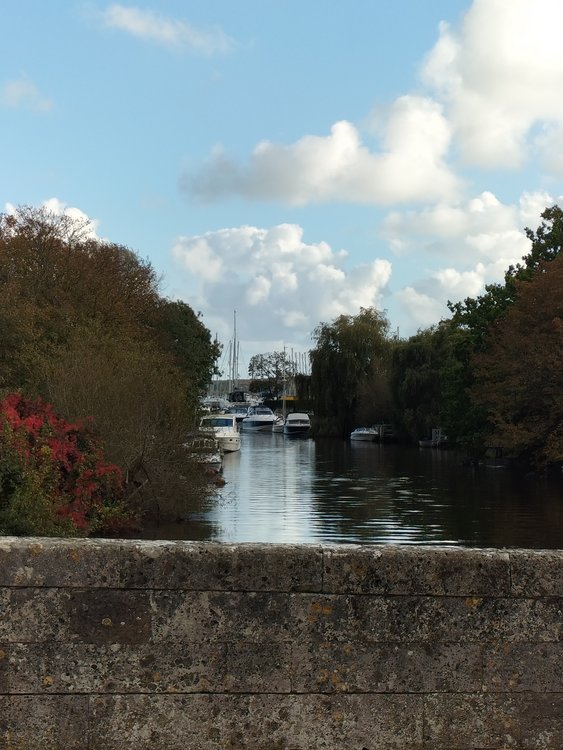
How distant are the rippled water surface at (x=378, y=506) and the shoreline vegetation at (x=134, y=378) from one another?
213 centimetres

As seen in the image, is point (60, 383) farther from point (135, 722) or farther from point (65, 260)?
point (135, 722)

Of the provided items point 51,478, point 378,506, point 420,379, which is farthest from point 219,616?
point 420,379

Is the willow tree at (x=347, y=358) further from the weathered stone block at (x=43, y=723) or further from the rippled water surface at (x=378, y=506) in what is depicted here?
the weathered stone block at (x=43, y=723)

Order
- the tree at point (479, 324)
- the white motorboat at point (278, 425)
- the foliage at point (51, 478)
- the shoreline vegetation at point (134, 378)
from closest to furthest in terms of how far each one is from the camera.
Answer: the foliage at point (51, 478)
the shoreline vegetation at point (134, 378)
the tree at point (479, 324)
the white motorboat at point (278, 425)

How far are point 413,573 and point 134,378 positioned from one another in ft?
96.5

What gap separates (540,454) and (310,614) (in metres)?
48.8

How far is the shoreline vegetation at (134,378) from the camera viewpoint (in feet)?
76.4

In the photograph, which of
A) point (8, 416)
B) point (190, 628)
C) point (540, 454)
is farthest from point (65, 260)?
point (190, 628)

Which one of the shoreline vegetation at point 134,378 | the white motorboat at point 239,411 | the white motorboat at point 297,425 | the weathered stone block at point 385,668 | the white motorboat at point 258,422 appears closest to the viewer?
the weathered stone block at point 385,668

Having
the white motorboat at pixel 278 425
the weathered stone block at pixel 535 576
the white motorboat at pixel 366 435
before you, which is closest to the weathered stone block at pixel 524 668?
the weathered stone block at pixel 535 576

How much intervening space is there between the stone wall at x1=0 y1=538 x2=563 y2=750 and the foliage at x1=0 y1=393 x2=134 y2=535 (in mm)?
10695

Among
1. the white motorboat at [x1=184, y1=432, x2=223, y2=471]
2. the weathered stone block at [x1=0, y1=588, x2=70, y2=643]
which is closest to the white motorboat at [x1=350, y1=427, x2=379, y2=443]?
the white motorboat at [x1=184, y1=432, x2=223, y2=471]

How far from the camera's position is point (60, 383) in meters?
32.2

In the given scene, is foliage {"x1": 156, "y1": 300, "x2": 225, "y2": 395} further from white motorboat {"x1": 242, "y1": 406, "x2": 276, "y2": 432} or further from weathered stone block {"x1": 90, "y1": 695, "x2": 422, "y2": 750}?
white motorboat {"x1": 242, "y1": 406, "x2": 276, "y2": 432}
